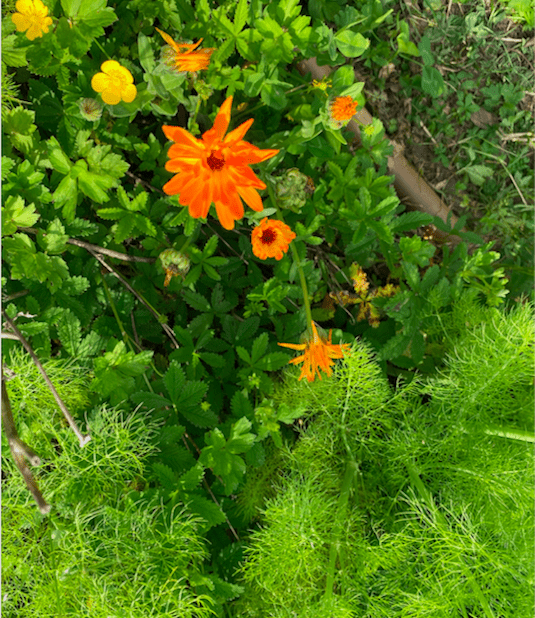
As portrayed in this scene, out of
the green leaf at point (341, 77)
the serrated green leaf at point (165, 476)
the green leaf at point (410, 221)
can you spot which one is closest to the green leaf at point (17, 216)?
the serrated green leaf at point (165, 476)

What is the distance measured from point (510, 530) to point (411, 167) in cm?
116

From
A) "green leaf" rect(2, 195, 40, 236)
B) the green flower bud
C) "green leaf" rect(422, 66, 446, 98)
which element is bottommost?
"green leaf" rect(422, 66, 446, 98)

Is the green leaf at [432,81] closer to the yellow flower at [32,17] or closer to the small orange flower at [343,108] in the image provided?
the small orange flower at [343,108]

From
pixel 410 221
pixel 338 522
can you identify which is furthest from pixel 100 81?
pixel 338 522

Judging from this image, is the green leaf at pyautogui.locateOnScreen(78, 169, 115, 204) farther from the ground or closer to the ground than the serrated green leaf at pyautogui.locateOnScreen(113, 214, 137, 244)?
farther from the ground

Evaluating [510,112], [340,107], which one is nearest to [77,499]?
[340,107]

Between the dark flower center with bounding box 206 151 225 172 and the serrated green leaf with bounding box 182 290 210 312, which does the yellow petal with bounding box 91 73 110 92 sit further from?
the serrated green leaf with bounding box 182 290 210 312

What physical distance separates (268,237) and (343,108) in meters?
0.31

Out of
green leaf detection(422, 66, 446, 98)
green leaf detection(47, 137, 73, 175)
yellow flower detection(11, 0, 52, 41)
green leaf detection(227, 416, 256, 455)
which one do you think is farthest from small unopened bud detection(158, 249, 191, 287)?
green leaf detection(422, 66, 446, 98)

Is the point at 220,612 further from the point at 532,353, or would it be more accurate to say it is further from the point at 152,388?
the point at 532,353

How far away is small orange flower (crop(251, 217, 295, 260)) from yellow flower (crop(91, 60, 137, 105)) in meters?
0.38

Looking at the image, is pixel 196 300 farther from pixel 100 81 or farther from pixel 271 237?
pixel 100 81

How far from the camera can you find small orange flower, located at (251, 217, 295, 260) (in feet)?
3.55

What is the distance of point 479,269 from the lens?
145 cm
